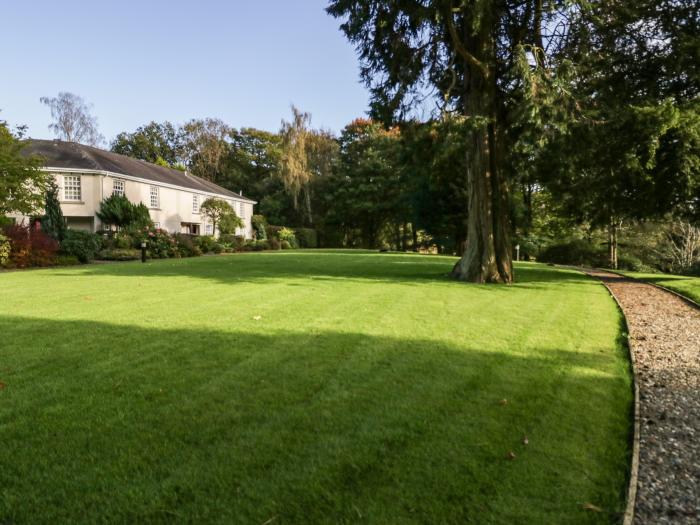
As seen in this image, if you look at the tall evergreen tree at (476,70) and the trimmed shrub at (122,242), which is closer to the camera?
the tall evergreen tree at (476,70)

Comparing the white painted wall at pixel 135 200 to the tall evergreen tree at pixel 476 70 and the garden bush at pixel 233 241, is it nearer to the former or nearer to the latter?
the garden bush at pixel 233 241

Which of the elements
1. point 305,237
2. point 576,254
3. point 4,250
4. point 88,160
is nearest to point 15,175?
point 4,250

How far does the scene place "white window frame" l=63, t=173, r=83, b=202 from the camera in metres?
28.8

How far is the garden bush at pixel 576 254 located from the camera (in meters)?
31.6

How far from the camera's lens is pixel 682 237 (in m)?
30.9

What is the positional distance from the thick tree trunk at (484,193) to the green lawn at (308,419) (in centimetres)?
670

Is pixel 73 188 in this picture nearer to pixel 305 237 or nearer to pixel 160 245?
pixel 160 245

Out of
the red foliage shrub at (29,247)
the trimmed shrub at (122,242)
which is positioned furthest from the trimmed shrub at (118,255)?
the red foliage shrub at (29,247)

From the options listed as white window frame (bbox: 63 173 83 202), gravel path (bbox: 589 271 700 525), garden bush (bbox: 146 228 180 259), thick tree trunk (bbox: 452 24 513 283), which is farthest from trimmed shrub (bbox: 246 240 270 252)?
gravel path (bbox: 589 271 700 525)

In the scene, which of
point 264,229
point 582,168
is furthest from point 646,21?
point 264,229

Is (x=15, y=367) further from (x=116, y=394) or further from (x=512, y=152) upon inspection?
(x=512, y=152)

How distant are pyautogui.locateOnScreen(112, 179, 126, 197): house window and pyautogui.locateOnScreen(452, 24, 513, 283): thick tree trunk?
24.8 m

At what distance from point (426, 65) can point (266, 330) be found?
1232 cm

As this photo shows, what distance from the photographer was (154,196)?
33.7 m
